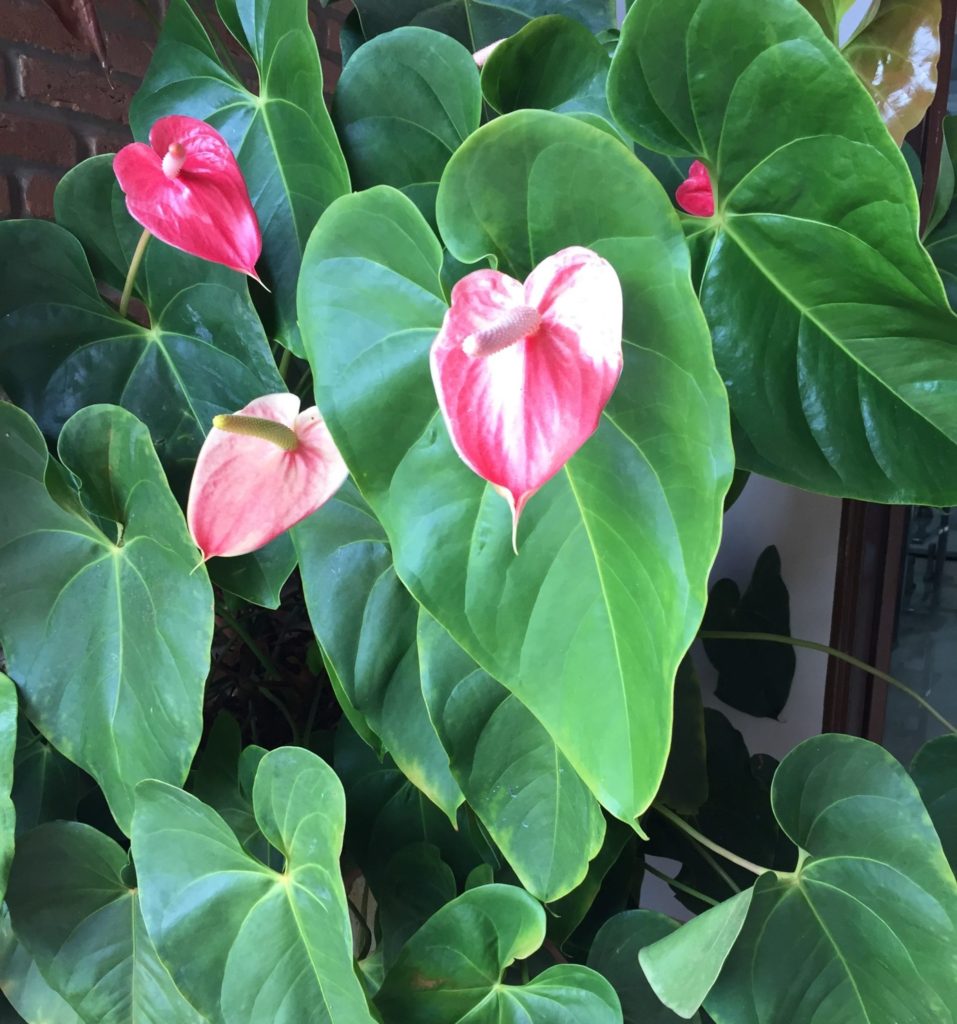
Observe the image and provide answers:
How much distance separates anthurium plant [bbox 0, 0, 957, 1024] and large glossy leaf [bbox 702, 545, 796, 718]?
0.45 metres

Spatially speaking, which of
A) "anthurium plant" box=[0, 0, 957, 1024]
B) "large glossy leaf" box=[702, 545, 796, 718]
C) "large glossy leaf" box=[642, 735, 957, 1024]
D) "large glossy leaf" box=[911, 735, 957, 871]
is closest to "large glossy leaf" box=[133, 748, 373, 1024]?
"anthurium plant" box=[0, 0, 957, 1024]

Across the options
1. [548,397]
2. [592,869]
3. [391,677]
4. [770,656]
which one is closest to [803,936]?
[592,869]

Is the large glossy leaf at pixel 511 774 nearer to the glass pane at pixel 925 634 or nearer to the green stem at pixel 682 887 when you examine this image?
the green stem at pixel 682 887

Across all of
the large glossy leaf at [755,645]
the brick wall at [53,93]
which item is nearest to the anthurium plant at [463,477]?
the large glossy leaf at [755,645]

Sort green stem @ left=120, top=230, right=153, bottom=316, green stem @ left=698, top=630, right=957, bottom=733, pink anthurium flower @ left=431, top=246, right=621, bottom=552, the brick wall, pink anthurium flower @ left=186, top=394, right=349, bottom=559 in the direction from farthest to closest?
1. the brick wall
2. green stem @ left=698, top=630, right=957, bottom=733
3. green stem @ left=120, top=230, right=153, bottom=316
4. pink anthurium flower @ left=186, top=394, right=349, bottom=559
5. pink anthurium flower @ left=431, top=246, right=621, bottom=552

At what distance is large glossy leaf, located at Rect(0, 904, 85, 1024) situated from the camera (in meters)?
0.65

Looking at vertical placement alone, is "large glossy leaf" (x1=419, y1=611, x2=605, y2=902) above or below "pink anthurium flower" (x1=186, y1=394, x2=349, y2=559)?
below

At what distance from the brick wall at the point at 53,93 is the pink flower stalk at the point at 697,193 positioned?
0.73 metres

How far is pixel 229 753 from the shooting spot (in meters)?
0.70

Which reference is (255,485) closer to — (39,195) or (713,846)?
(713,846)

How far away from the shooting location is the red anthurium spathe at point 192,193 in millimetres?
487

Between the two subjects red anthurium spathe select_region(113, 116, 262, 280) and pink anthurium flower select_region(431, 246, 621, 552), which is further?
red anthurium spathe select_region(113, 116, 262, 280)

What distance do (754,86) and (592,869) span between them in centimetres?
52

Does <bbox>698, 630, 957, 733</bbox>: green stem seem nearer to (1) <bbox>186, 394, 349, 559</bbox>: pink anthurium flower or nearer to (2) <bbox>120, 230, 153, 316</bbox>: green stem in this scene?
(1) <bbox>186, 394, 349, 559</bbox>: pink anthurium flower
